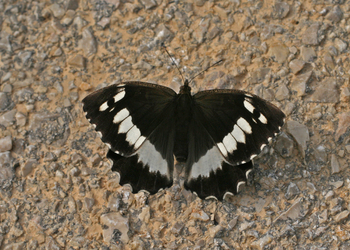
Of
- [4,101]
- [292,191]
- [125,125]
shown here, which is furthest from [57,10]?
[292,191]

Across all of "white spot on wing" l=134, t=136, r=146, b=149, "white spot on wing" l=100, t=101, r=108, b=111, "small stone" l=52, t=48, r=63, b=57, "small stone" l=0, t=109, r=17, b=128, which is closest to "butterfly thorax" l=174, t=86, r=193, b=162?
"white spot on wing" l=134, t=136, r=146, b=149

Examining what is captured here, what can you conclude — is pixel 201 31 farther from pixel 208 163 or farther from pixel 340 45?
pixel 208 163

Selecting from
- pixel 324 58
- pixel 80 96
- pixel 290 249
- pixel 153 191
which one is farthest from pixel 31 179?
pixel 324 58

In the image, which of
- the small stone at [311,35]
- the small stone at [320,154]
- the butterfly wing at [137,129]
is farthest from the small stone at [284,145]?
the small stone at [311,35]

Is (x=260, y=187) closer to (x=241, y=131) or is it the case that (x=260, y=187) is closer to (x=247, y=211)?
(x=247, y=211)

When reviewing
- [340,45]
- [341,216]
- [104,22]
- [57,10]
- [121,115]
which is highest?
[57,10]

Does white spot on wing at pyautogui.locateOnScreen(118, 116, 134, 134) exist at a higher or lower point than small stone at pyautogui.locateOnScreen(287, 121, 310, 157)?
higher

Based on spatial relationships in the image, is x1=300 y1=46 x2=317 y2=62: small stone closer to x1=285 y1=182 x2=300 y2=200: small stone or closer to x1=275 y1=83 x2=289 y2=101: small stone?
x1=275 y1=83 x2=289 y2=101: small stone
